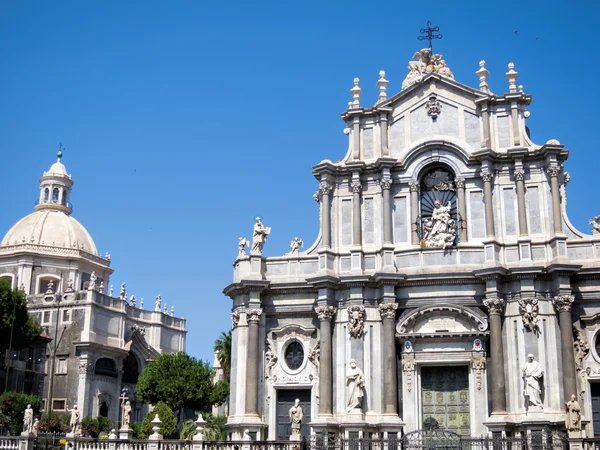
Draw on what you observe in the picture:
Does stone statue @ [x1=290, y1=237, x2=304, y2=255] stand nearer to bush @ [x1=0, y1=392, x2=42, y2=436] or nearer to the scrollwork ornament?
the scrollwork ornament

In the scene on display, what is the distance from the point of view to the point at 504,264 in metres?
29.5

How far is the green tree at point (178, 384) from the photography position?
47656mm

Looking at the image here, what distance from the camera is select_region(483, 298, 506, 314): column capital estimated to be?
28.6m

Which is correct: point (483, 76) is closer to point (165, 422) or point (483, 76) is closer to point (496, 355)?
point (496, 355)

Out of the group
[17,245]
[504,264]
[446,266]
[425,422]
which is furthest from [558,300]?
[17,245]

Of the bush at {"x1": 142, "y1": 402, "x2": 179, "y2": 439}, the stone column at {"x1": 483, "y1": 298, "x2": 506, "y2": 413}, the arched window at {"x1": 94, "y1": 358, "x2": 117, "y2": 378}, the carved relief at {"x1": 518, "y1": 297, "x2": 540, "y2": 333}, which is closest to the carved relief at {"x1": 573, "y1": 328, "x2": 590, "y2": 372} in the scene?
the carved relief at {"x1": 518, "y1": 297, "x2": 540, "y2": 333}

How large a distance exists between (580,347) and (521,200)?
585 centimetres

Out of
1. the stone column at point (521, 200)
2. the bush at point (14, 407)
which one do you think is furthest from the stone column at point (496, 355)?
the bush at point (14, 407)

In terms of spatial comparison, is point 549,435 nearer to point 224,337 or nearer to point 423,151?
point 423,151

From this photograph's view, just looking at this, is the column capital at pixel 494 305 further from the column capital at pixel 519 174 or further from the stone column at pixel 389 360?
the column capital at pixel 519 174

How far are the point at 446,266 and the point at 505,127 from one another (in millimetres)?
6195

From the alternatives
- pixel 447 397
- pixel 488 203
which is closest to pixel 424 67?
pixel 488 203

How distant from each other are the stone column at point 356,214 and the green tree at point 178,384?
21148 mm

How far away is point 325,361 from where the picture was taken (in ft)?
97.3
